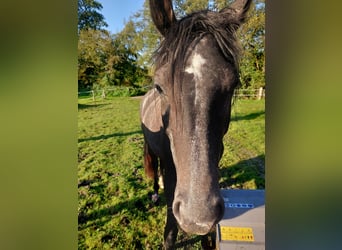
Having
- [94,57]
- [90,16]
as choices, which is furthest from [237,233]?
[90,16]

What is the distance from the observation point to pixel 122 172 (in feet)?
4.31

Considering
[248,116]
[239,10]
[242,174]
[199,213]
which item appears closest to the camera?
[199,213]

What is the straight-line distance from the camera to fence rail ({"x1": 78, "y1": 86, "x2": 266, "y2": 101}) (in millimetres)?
787

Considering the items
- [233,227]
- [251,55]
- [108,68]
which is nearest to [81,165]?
[108,68]

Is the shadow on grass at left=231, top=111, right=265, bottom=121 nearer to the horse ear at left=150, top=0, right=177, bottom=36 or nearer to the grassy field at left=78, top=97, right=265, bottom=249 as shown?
the grassy field at left=78, top=97, right=265, bottom=249

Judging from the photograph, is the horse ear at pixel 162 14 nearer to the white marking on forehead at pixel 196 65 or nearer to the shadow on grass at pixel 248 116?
the white marking on forehead at pixel 196 65

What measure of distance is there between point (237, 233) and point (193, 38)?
77cm

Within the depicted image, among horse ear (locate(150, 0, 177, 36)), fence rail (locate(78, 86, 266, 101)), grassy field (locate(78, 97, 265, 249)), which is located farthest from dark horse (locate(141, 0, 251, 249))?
grassy field (locate(78, 97, 265, 249))

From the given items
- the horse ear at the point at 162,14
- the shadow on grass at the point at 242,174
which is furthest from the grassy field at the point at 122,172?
the horse ear at the point at 162,14

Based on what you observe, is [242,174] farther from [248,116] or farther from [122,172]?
[122,172]

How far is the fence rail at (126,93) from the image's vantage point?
787 mm
